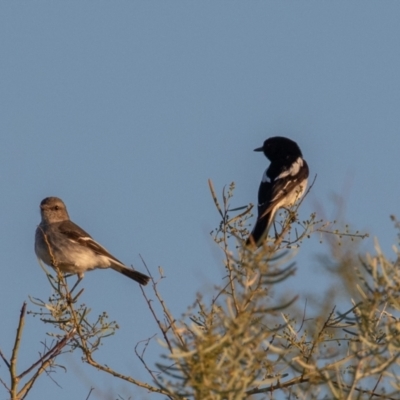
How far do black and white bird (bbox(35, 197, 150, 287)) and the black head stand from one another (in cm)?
262

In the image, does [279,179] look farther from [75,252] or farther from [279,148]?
[75,252]

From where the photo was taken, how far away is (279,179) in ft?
29.8

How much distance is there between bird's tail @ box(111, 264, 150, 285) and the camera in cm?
847

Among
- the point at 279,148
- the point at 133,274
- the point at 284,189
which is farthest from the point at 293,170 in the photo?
the point at 133,274

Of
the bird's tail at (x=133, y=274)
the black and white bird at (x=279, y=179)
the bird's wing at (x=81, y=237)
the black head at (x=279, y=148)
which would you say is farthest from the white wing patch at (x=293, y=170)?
the bird's wing at (x=81, y=237)

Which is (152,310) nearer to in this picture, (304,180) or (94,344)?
(94,344)

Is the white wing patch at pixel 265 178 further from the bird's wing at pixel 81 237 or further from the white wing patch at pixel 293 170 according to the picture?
the bird's wing at pixel 81 237

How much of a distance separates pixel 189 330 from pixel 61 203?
7.62 m

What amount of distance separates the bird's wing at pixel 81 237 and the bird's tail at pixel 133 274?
76 millimetres

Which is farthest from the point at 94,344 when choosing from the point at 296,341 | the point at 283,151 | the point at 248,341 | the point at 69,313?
the point at 283,151

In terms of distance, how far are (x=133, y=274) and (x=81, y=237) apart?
0.85 meters

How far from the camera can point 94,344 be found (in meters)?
4.84

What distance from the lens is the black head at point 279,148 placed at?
10521 mm

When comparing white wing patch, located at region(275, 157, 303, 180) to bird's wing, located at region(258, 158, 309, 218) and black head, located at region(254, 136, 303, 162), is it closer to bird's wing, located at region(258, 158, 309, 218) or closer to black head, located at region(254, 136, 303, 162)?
bird's wing, located at region(258, 158, 309, 218)
